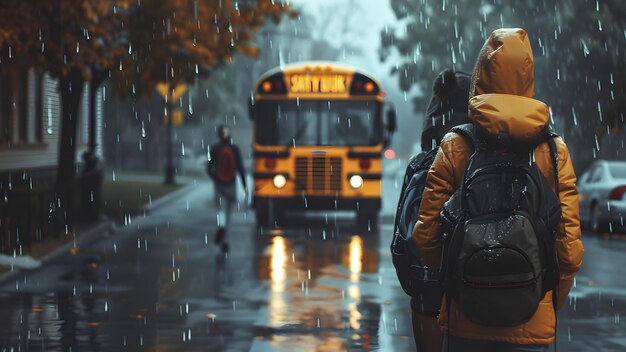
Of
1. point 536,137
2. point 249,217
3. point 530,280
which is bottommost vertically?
point 249,217

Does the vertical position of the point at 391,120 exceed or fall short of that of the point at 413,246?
it exceeds it

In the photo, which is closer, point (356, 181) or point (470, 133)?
point (470, 133)

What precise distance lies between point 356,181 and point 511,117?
17.6m

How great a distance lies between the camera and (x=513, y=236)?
14.4ft

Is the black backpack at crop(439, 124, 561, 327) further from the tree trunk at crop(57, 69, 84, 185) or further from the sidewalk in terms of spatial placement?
the tree trunk at crop(57, 69, 84, 185)

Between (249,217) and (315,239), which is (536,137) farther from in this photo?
(249,217)

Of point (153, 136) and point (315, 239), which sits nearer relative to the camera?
point (315, 239)

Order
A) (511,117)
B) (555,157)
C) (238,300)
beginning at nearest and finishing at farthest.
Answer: (511,117), (555,157), (238,300)

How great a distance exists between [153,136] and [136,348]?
54233 millimetres

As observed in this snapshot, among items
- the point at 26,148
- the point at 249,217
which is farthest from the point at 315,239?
the point at 26,148

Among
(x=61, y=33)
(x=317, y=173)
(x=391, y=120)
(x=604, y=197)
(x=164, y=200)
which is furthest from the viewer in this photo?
(x=164, y=200)

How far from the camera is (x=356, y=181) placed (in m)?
22.1

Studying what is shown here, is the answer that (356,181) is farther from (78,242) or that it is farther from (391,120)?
(78,242)

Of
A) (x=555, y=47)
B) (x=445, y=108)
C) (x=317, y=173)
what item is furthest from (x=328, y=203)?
(x=555, y=47)
